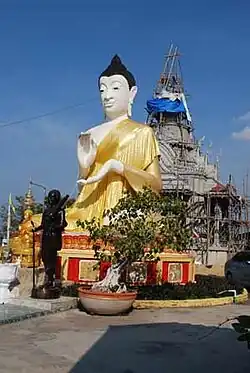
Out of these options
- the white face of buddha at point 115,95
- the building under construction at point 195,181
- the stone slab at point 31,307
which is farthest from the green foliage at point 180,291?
the building under construction at point 195,181

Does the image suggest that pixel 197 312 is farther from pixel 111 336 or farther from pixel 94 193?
pixel 94 193

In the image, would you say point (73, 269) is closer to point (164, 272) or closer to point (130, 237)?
point (164, 272)

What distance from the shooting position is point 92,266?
12.3 m

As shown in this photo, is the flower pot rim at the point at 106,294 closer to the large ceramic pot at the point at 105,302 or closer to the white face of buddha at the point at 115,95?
the large ceramic pot at the point at 105,302

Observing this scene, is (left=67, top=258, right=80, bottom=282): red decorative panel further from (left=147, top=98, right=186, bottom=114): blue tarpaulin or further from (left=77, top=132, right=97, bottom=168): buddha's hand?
(left=147, top=98, right=186, bottom=114): blue tarpaulin

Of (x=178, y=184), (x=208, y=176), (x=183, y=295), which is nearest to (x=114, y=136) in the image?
(x=183, y=295)

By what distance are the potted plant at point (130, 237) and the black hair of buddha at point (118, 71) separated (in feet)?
19.8

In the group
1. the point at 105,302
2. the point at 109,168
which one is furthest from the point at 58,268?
the point at 105,302

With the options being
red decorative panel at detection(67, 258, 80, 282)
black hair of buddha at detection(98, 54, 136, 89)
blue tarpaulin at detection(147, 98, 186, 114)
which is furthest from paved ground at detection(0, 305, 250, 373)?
blue tarpaulin at detection(147, 98, 186, 114)

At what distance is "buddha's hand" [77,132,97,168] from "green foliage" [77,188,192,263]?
4.18m

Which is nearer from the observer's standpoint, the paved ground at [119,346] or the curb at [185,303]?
the paved ground at [119,346]

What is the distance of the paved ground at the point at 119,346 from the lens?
5742mm

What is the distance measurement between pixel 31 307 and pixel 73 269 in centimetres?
343

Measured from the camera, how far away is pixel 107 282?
9398mm
